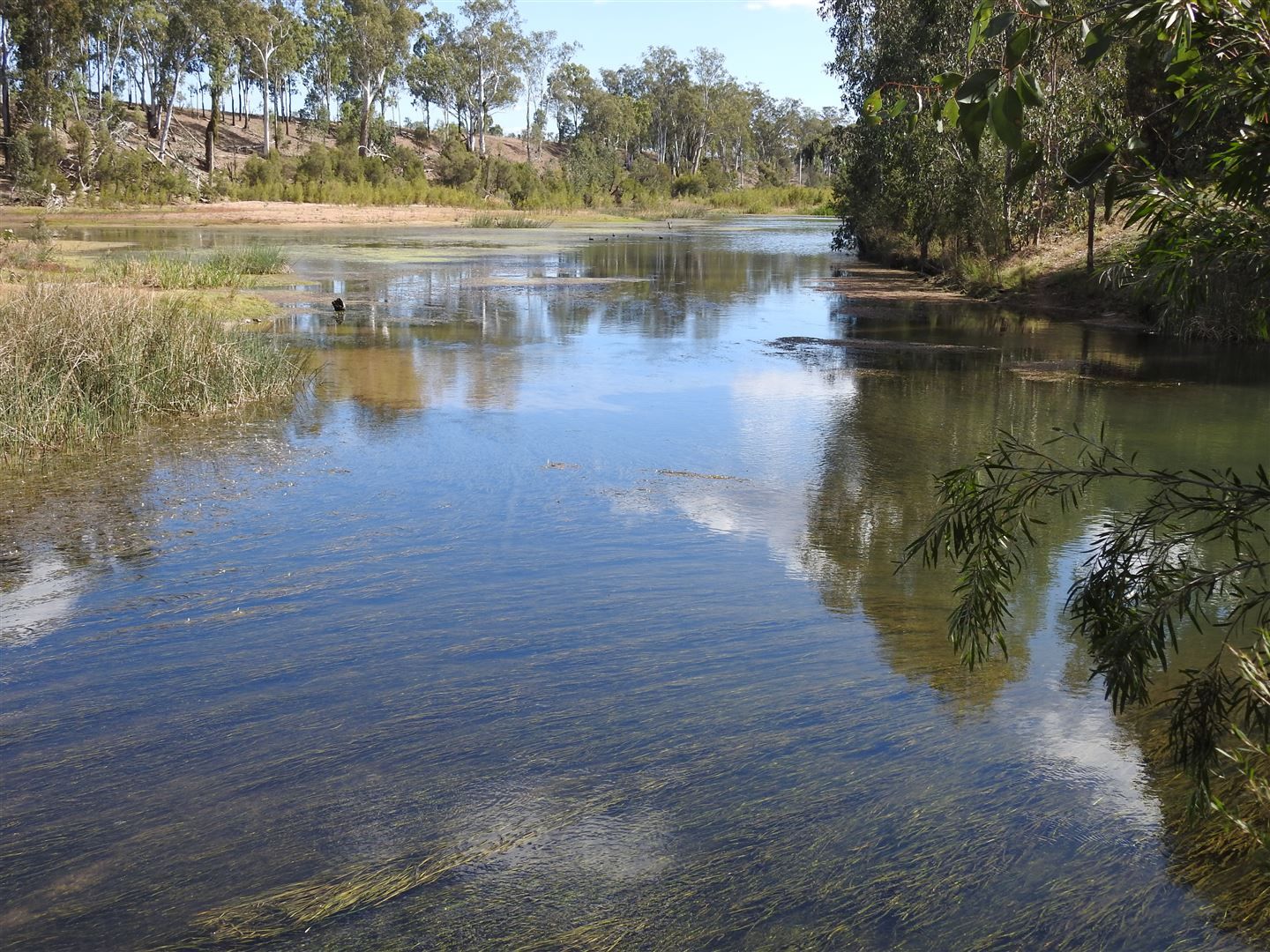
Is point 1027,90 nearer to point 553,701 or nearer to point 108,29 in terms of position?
point 553,701

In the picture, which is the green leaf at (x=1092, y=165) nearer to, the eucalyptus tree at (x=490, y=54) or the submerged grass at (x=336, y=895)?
the submerged grass at (x=336, y=895)

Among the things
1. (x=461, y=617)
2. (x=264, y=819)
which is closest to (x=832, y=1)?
(x=461, y=617)

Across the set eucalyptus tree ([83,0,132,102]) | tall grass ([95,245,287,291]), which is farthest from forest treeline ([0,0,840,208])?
tall grass ([95,245,287,291])

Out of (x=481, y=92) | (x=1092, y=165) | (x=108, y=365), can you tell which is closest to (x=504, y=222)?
(x=481, y=92)

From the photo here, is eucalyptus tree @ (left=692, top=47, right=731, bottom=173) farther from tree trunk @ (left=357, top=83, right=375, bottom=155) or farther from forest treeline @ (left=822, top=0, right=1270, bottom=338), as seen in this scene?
forest treeline @ (left=822, top=0, right=1270, bottom=338)

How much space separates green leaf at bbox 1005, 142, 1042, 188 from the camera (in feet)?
6.25

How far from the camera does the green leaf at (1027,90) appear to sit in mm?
1651

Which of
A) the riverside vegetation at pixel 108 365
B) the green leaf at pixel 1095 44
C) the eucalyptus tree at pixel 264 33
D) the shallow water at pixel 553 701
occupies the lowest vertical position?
the shallow water at pixel 553 701

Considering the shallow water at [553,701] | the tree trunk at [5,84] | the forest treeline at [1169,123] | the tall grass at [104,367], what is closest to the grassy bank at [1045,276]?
the shallow water at [553,701]

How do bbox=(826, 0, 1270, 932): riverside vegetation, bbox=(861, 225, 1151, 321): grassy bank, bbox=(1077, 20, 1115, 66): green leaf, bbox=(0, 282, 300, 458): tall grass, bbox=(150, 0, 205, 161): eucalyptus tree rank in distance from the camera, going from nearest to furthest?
1. bbox=(1077, 20, 1115, 66): green leaf
2. bbox=(826, 0, 1270, 932): riverside vegetation
3. bbox=(0, 282, 300, 458): tall grass
4. bbox=(861, 225, 1151, 321): grassy bank
5. bbox=(150, 0, 205, 161): eucalyptus tree

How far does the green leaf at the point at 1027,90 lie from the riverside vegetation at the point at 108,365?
8934 mm

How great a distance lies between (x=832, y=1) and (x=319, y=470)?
27545 millimetres

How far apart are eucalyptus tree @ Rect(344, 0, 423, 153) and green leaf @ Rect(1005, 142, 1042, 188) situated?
68.3 meters

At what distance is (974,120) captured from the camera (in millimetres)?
1605
